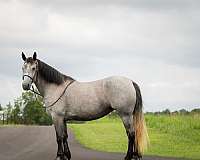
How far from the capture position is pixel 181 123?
95.4 feet

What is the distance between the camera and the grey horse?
11.6 metres

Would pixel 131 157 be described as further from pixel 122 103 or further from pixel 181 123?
pixel 181 123

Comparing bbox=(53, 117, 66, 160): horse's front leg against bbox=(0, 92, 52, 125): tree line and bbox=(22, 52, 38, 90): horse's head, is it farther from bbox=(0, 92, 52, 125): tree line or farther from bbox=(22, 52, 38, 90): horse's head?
bbox=(0, 92, 52, 125): tree line

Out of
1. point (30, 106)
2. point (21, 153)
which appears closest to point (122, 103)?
point (21, 153)

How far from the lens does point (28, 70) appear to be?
12.0 meters

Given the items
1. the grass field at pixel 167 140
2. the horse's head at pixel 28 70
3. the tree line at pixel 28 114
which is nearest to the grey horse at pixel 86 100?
the horse's head at pixel 28 70

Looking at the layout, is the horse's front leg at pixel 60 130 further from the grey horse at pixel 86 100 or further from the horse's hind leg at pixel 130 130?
the horse's hind leg at pixel 130 130

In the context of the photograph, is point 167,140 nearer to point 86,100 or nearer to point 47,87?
point 47,87

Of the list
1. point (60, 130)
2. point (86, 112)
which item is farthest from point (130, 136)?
point (60, 130)

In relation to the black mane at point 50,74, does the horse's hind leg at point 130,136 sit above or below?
below

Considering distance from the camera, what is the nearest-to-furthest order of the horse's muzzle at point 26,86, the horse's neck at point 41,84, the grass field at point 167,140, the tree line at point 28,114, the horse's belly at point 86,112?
1. the horse's belly at point 86,112
2. the horse's muzzle at point 26,86
3. the horse's neck at point 41,84
4. the grass field at point 167,140
5. the tree line at point 28,114

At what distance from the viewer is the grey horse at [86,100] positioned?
11625 millimetres

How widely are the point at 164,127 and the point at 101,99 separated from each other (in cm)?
1859

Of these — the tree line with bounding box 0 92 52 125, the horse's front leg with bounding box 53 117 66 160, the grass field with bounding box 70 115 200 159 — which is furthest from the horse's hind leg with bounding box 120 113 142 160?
the tree line with bounding box 0 92 52 125
